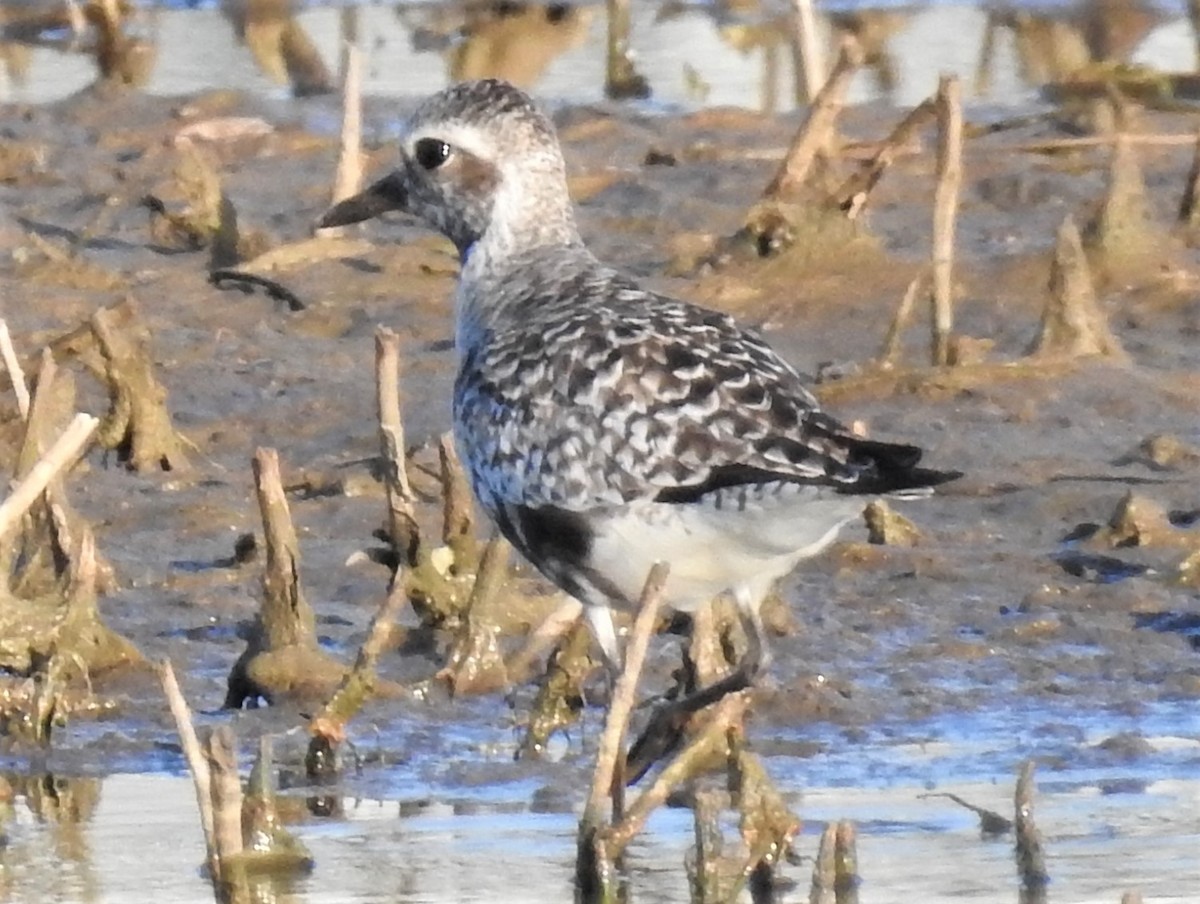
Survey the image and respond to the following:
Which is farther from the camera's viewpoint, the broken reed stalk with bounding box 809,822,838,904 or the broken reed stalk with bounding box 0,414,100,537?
the broken reed stalk with bounding box 0,414,100,537

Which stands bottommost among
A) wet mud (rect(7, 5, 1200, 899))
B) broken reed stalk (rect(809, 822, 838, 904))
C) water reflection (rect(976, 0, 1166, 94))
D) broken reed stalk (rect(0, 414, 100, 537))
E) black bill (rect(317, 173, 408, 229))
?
water reflection (rect(976, 0, 1166, 94))

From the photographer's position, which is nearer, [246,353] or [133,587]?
[133,587]

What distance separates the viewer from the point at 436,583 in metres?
8.00

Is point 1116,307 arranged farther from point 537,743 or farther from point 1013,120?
point 537,743

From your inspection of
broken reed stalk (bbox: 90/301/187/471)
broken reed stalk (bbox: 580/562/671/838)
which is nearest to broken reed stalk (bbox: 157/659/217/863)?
broken reed stalk (bbox: 580/562/671/838)

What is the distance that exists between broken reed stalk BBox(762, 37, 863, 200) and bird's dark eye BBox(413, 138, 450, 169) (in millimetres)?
2692

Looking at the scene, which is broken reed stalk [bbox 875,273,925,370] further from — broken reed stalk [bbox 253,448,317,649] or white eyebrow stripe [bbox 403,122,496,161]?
broken reed stalk [bbox 253,448,317,649]

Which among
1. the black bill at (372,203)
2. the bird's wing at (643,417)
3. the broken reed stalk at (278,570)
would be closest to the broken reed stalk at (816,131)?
the black bill at (372,203)

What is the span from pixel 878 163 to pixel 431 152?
3271 mm

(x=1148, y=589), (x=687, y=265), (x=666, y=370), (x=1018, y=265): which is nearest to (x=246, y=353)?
(x=687, y=265)

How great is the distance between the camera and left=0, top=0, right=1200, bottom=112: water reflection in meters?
16.6

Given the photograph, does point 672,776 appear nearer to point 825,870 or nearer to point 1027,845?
point 825,870

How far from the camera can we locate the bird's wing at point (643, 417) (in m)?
6.39

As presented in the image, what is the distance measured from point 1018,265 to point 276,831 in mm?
5895
